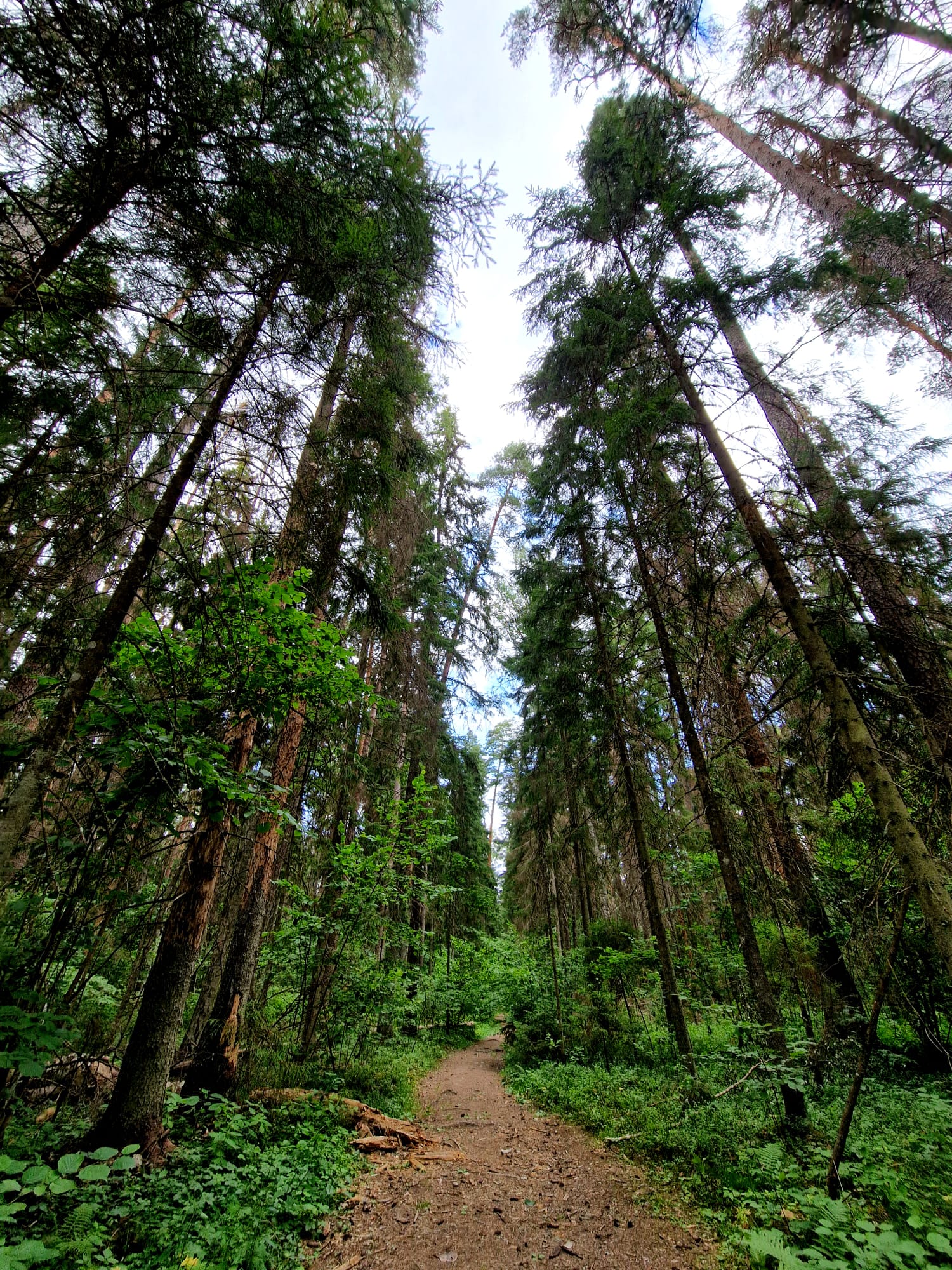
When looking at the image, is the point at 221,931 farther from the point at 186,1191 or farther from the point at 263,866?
the point at 186,1191

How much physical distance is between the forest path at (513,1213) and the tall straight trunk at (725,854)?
1.92 metres

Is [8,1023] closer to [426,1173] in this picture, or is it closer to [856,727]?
[426,1173]

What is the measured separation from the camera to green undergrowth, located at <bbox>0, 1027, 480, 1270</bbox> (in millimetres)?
2344

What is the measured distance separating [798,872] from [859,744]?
2670mm

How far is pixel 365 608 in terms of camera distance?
6.52 meters

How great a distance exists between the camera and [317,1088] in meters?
5.80

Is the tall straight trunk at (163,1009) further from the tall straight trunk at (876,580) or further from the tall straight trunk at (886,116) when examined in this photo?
the tall straight trunk at (886,116)

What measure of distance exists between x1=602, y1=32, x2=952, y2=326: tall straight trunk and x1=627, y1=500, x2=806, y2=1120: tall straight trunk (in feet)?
11.9

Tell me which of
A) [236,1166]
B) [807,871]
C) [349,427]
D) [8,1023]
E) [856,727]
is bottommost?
[236,1166]

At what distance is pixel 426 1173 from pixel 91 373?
7.17 m

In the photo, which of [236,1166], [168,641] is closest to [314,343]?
[168,641]

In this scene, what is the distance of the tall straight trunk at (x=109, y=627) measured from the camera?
2.41 metres

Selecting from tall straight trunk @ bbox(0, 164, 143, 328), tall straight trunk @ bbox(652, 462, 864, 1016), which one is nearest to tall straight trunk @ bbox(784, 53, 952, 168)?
tall straight trunk @ bbox(652, 462, 864, 1016)

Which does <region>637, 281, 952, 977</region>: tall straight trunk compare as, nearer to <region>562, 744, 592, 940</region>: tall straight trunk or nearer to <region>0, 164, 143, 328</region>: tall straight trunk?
<region>0, 164, 143, 328</region>: tall straight trunk
